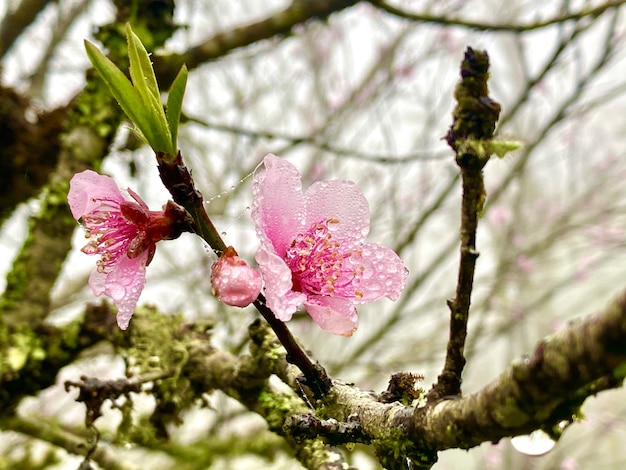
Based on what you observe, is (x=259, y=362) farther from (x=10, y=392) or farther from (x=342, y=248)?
(x=10, y=392)

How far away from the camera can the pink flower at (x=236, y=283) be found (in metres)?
0.53

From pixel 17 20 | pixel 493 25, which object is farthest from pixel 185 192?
pixel 17 20

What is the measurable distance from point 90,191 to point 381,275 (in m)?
0.33

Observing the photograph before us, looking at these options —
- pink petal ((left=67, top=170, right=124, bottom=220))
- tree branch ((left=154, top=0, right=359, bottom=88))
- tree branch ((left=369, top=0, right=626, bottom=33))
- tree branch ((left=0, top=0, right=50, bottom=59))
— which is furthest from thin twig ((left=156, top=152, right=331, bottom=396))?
tree branch ((left=0, top=0, right=50, bottom=59))

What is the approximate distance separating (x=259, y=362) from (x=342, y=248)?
26 centimetres

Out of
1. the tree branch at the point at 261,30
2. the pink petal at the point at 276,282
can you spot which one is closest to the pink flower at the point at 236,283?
the pink petal at the point at 276,282

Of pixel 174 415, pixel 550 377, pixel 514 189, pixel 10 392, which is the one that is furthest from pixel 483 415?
pixel 514 189

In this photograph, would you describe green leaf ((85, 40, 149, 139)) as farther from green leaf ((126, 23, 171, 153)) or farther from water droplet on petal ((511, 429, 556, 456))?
water droplet on petal ((511, 429, 556, 456))

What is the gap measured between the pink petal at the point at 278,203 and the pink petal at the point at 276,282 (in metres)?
0.02

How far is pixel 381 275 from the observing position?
0.65m

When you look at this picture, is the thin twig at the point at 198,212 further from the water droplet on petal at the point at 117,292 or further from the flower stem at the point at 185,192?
the water droplet on petal at the point at 117,292

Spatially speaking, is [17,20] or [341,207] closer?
[341,207]

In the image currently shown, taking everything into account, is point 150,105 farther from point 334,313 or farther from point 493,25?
point 493,25

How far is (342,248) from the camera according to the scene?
2.19 feet
